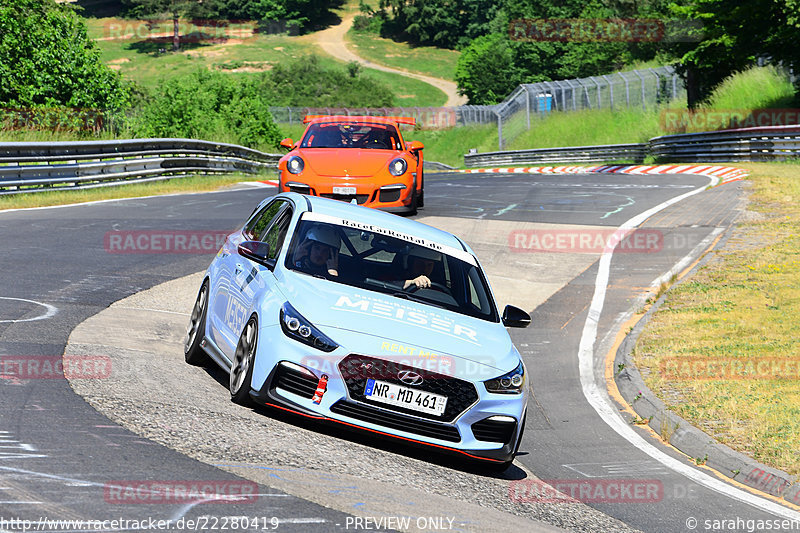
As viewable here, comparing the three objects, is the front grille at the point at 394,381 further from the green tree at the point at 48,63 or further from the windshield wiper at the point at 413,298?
the green tree at the point at 48,63

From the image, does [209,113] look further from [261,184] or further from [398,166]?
[398,166]

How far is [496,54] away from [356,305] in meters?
97.1

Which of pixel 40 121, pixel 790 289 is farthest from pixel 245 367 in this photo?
pixel 40 121

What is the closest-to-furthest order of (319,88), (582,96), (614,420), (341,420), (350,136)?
1. (341,420)
2. (614,420)
3. (350,136)
4. (582,96)
5. (319,88)

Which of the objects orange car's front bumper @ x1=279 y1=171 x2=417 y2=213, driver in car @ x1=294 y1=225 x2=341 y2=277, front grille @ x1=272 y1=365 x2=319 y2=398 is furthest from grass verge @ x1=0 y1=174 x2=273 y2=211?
front grille @ x1=272 y1=365 x2=319 y2=398

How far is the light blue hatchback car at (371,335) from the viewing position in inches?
255

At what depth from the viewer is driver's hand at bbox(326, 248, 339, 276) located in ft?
24.6

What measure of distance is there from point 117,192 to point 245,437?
18.4 m

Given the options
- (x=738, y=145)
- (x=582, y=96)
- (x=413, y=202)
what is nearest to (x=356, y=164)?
(x=413, y=202)

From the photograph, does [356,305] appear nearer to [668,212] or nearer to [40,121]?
[668,212]

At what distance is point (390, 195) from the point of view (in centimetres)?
1666

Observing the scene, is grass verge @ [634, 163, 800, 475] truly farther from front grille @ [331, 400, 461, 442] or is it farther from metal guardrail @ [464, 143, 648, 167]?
metal guardrail @ [464, 143, 648, 167]

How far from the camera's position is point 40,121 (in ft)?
87.9

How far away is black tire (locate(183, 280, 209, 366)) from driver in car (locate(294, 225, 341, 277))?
4.10 feet
